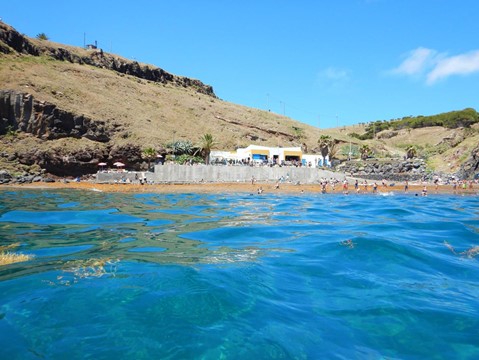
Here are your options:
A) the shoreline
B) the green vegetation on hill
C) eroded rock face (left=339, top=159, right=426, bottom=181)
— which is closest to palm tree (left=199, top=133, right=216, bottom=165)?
the shoreline

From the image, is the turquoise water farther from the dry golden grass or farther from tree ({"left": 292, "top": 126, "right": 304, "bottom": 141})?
tree ({"left": 292, "top": 126, "right": 304, "bottom": 141})

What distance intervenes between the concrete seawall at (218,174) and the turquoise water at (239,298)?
102 ft

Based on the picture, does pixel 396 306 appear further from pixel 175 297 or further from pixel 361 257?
pixel 175 297

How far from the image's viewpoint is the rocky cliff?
229 feet

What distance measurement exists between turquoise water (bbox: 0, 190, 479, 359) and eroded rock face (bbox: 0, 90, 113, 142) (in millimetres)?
47138

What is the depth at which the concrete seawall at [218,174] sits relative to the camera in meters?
42.2

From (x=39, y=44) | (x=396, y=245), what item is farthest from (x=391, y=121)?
(x=396, y=245)

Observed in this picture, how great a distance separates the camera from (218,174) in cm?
4344

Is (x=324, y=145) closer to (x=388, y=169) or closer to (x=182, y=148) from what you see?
(x=388, y=169)

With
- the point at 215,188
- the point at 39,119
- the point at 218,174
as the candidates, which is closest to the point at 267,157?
the point at 218,174

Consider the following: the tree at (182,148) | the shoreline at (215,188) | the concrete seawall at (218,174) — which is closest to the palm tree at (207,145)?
the tree at (182,148)

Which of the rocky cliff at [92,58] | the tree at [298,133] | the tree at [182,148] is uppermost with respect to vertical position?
the rocky cliff at [92,58]

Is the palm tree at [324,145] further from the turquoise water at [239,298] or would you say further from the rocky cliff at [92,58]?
the rocky cliff at [92,58]

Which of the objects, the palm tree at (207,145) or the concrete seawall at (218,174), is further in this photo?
the palm tree at (207,145)
